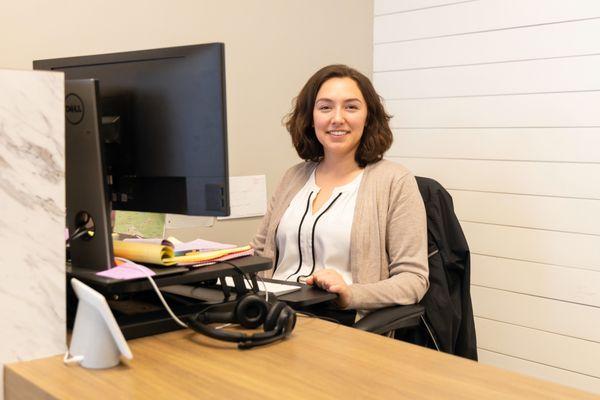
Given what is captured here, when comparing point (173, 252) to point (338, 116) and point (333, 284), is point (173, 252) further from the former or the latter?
point (338, 116)

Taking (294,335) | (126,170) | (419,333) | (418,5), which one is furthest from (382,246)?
(418,5)

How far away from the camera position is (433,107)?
337cm

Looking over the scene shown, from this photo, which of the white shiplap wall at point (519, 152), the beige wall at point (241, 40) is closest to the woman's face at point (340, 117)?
the beige wall at point (241, 40)

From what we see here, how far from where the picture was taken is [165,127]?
1580mm

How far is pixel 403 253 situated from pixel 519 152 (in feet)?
3.35

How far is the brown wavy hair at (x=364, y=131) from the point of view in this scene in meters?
2.54

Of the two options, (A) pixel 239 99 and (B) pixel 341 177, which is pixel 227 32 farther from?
(B) pixel 341 177

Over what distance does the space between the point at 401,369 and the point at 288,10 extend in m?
2.18

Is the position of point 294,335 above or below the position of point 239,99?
below

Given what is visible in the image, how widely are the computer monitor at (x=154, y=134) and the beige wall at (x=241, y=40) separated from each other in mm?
887

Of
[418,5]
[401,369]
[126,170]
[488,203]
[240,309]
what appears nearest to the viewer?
[401,369]

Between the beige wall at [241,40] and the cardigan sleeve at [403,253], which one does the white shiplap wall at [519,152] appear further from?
the cardigan sleeve at [403,253]

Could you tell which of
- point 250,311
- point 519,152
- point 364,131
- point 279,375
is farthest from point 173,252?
point 519,152

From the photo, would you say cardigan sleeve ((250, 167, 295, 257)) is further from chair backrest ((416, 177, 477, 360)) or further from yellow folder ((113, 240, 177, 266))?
yellow folder ((113, 240, 177, 266))
